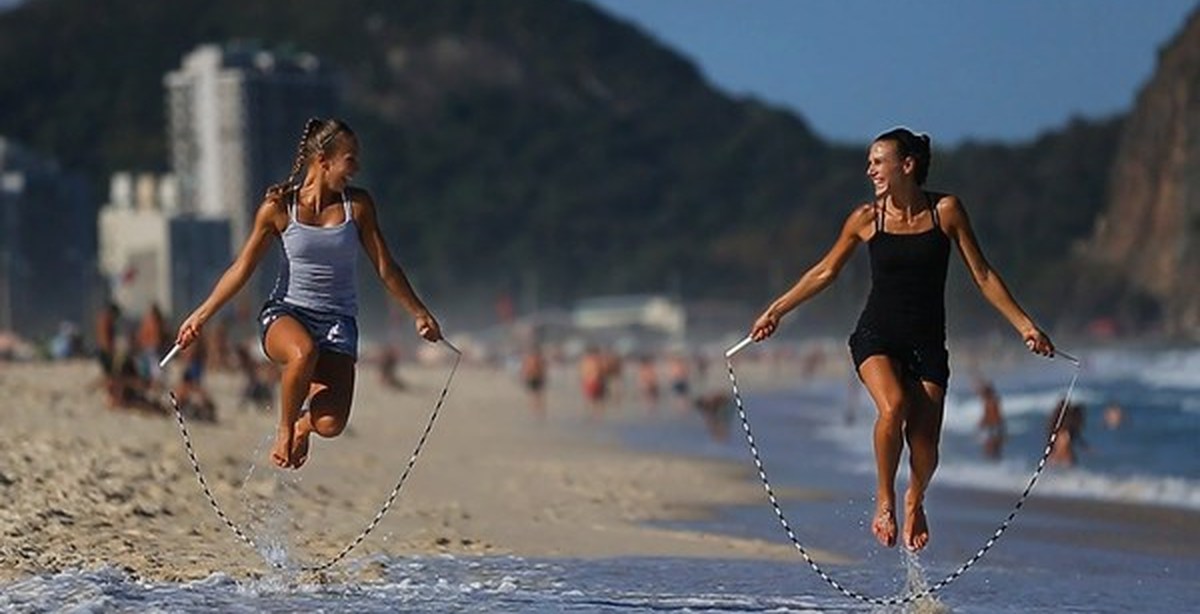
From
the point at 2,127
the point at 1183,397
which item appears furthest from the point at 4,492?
the point at 2,127

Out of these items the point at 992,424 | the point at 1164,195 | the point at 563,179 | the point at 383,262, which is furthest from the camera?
the point at 563,179

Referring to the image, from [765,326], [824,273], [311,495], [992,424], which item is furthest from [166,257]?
[824,273]

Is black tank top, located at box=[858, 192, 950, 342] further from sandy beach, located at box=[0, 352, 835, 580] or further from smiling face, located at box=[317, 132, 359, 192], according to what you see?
sandy beach, located at box=[0, 352, 835, 580]

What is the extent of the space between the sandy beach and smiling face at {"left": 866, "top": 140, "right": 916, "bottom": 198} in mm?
2621

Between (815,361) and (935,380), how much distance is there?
71.3 metres

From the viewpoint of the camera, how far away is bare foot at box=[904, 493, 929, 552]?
9.03 meters

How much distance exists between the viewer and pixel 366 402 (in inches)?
1574

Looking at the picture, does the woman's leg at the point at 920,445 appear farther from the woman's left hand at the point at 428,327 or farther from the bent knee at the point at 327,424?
the bent knee at the point at 327,424

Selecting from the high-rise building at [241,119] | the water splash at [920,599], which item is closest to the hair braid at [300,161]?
the water splash at [920,599]

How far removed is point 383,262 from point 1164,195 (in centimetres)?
11122

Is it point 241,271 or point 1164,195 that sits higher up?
point 1164,195

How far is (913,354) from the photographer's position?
8.91m

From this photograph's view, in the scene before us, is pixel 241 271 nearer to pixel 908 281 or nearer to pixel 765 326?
pixel 765 326

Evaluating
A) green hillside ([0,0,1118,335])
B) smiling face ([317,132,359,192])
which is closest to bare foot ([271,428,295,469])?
smiling face ([317,132,359,192])
